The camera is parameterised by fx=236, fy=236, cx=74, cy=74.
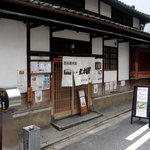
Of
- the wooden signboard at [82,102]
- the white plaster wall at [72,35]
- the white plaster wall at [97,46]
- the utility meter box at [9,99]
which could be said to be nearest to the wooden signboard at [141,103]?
the wooden signboard at [82,102]

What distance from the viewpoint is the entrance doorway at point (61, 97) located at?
862 centimetres

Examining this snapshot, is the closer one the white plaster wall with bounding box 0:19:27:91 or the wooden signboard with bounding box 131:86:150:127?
the white plaster wall with bounding box 0:19:27:91

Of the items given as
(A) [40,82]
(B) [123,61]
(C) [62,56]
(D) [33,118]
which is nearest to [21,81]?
(A) [40,82]

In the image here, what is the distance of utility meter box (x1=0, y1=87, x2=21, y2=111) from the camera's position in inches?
161

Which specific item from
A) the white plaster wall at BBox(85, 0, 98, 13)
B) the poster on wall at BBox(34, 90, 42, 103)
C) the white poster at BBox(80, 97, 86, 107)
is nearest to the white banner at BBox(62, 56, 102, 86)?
the white poster at BBox(80, 97, 86, 107)

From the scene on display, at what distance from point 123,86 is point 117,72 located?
41.8 inches

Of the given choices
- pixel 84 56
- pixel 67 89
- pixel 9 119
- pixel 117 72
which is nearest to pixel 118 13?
pixel 117 72

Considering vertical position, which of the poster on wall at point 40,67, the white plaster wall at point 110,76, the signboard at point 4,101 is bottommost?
the signboard at point 4,101

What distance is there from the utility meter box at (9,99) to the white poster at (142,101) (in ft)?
19.1

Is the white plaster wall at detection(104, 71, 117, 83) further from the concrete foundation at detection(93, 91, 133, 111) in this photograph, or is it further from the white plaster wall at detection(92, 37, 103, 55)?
the white plaster wall at detection(92, 37, 103, 55)

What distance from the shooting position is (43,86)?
8156 mm

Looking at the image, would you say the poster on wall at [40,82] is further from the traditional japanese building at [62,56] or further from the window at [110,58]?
the window at [110,58]

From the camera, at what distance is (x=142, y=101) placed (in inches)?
349

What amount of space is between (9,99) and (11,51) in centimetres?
326
